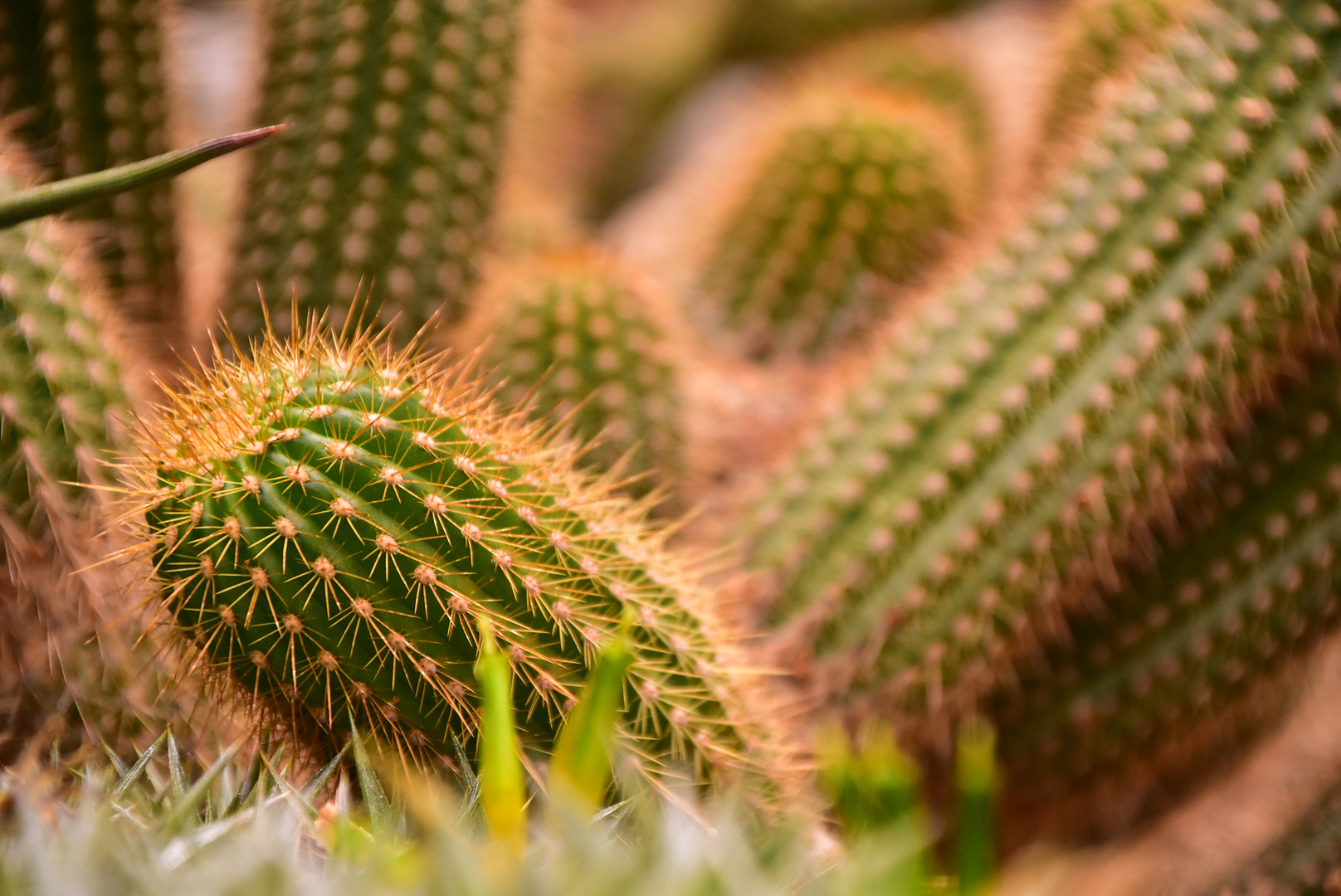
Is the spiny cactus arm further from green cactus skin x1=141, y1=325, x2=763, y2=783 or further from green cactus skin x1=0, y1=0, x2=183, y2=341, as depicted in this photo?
green cactus skin x1=0, y1=0, x2=183, y2=341

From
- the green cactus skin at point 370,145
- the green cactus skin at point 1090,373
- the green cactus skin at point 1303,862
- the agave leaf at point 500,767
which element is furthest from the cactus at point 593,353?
the green cactus skin at point 1303,862

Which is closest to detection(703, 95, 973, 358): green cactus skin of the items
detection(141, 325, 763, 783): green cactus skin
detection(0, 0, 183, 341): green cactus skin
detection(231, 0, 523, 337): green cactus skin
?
detection(231, 0, 523, 337): green cactus skin

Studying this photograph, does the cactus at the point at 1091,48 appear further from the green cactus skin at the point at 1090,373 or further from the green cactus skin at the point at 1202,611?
the green cactus skin at the point at 1202,611

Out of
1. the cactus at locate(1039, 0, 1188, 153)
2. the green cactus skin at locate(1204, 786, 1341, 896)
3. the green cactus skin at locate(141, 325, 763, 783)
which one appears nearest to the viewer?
the green cactus skin at locate(141, 325, 763, 783)

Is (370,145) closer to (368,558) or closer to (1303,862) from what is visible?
(368,558)

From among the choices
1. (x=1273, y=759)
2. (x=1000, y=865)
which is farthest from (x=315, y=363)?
(x=1273, y=759)

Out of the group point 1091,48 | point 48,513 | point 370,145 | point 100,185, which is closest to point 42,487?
point 48,513

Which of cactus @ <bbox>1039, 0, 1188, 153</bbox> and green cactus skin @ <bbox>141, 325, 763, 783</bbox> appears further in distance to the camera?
cactus @ <bbox>1039, 0, 1188, 153</bbox>
